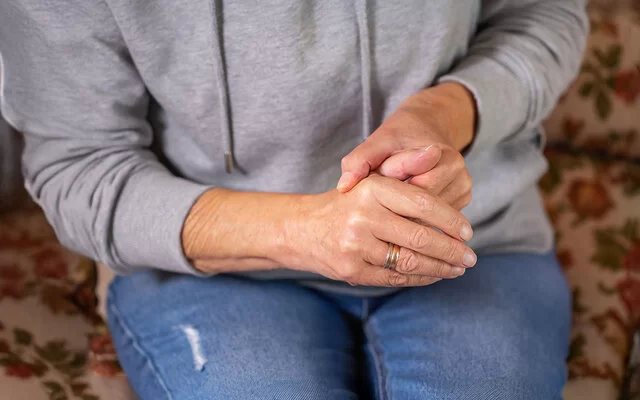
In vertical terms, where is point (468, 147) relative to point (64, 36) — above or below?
below

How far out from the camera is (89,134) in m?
0.81

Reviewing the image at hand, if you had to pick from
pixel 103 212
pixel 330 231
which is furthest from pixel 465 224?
pixel 103 212

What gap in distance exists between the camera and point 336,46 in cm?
75

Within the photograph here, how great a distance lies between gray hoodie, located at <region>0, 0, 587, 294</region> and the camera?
739mm

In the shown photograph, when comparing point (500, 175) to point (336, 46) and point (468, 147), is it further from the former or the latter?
point (336, 46)

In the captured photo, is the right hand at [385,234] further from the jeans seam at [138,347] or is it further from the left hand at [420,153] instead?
the jeans seam at [138,347]

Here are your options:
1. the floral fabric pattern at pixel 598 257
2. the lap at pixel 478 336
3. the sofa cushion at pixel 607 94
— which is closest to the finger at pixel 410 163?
the lap at pixel 478 336

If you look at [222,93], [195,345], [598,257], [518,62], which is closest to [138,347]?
[195,345]

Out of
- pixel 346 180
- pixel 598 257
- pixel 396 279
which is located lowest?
pixel 598 257

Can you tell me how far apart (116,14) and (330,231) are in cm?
36

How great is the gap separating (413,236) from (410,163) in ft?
0.25

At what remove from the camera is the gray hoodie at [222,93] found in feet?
2.42

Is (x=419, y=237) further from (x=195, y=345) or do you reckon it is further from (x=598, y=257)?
(x=598, y=257)

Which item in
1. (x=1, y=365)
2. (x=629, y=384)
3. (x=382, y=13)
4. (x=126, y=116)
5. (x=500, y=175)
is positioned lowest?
(x=629, y=384)
